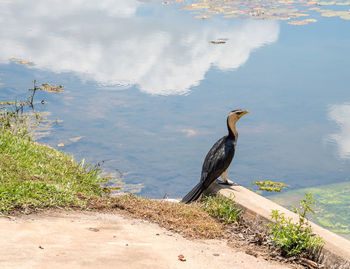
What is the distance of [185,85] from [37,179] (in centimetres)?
783

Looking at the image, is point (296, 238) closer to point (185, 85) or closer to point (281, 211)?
point (281, 211)

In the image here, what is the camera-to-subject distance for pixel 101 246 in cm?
470

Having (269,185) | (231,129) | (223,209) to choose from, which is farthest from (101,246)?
(269,185)

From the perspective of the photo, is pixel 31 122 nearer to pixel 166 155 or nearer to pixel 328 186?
pixel 166 155

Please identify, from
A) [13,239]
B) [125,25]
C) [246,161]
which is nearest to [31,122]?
[246,161]

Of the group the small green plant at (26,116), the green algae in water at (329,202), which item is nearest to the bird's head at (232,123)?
the green algae in water at (329,202)

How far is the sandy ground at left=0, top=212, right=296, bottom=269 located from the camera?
430 cm

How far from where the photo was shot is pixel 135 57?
15.6 metres

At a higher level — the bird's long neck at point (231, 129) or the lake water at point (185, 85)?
the bird's long neck at point (231, 129)

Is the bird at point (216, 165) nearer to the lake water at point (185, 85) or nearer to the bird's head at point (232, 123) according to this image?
the bird's head at point (232, 123)

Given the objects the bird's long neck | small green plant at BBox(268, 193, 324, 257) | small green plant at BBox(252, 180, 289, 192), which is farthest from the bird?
small green plant at BBox(252, 180, 289, 192)

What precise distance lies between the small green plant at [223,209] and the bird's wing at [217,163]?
0.34m

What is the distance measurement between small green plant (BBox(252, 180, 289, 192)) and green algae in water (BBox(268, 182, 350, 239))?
0.19 meters

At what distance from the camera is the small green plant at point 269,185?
29.8 feet
